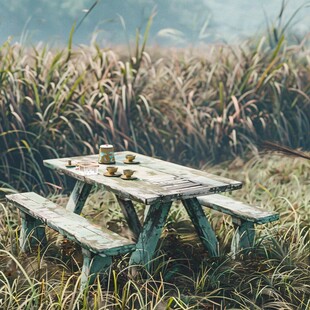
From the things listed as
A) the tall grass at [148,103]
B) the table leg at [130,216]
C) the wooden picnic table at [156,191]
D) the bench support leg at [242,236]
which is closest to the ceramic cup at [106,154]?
the wooden picnic table at [156,191]

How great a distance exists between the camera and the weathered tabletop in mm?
3967

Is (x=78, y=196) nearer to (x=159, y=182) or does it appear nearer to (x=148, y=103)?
(x=159, y=182)

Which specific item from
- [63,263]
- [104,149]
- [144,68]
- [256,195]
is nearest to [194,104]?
[144,68]

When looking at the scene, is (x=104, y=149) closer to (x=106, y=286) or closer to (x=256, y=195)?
(x=106, y=286)

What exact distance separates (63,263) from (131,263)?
18.0 inches

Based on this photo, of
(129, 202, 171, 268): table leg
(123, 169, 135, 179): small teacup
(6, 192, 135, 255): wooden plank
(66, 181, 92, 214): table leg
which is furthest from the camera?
(66, 181, 92, 214): table leg

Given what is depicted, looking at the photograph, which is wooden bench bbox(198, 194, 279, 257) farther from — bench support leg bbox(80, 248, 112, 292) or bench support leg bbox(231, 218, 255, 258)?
bench support leg bbox(80, 248, 112, 292)

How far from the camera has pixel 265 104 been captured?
7.70m

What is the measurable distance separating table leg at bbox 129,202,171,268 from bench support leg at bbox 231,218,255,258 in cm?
57

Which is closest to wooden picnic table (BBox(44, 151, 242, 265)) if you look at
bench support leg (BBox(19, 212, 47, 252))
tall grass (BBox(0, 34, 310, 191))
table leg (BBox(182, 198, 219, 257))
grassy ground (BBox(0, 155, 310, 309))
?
table leg (BBox(182, 198, 219, 257))

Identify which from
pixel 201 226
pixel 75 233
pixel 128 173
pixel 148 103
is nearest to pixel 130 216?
pixel 128 173

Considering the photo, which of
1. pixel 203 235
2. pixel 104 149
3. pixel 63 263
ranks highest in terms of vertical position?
pixel 104 149

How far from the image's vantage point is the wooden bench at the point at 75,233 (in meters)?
3.70

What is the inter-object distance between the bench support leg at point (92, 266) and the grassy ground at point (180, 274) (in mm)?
65
